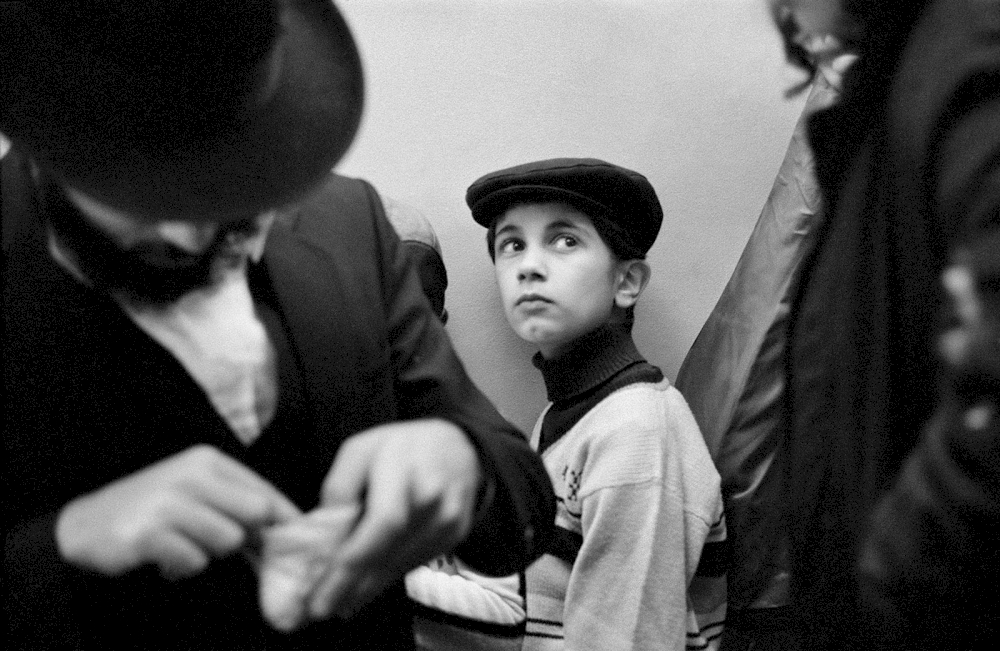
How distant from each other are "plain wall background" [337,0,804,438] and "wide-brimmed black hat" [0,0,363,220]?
0.60 ft

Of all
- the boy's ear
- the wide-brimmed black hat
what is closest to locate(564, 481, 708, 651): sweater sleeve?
the boy's ear

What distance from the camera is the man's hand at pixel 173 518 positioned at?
0.60m

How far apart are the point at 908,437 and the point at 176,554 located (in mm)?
615

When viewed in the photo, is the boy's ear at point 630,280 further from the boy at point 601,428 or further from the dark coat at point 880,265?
the dark coat at point 880,265

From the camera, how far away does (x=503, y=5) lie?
97 centimetres

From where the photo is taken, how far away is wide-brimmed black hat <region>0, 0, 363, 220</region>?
2.04ft

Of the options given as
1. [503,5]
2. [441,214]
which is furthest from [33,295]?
[503,5]

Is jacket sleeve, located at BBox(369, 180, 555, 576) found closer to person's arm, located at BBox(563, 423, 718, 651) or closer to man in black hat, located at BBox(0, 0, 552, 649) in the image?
man in black hat, located at BBox(0, 0, 552, 649)

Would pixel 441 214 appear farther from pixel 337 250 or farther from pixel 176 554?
pixel 176 554

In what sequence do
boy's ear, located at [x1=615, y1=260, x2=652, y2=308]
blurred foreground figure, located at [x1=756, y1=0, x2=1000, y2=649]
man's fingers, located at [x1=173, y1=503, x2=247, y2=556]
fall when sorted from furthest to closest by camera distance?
boy's ear, located at [x1=615, y1=260, x2=652, y2=308] < blurred foreground figure, located at [x1=756, y1=0, x2=1000, y2=649] < man's fingers, located at [x1=173, y1=503, x2=247, y2=556]

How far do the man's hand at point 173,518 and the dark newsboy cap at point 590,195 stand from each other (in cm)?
44

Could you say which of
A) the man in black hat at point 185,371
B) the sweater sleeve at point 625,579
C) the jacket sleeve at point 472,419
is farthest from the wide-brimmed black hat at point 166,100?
the sweater sleeve at point 625,579

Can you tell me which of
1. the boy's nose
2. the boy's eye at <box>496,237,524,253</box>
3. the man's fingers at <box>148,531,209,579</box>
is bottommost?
the man's fingers at <box>148,531,209,579</box>

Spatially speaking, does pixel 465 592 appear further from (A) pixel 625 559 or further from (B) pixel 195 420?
(B) pixel 195 420
